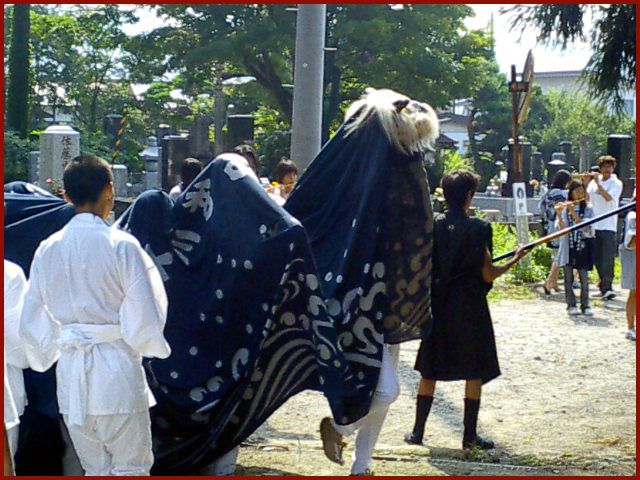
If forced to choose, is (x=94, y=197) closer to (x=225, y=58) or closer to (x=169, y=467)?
(x=169, y=467)

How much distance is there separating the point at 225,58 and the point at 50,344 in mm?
27686

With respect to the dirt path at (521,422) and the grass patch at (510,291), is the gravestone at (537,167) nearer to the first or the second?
the grass patch at (510,291)

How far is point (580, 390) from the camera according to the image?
789cm

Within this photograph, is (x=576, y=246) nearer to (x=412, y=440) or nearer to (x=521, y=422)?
(x=521, y=422)

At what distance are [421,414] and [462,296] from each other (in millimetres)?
817

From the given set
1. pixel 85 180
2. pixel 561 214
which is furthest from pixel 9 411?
pixel 561 214

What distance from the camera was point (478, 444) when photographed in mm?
6164

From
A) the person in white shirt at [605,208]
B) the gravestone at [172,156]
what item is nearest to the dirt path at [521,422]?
the person in white shirt at [605,208]

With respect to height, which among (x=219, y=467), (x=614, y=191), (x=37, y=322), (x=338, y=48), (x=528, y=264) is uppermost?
(x=338, y=48)

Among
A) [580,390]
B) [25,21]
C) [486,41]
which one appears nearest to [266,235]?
[580,390]

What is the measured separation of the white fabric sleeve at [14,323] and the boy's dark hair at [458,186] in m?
2.58

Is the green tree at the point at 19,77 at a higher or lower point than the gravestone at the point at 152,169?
higher

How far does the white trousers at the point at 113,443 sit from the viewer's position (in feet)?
13.8

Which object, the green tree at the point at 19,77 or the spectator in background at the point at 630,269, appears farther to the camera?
the green tree at the point at 19,77
